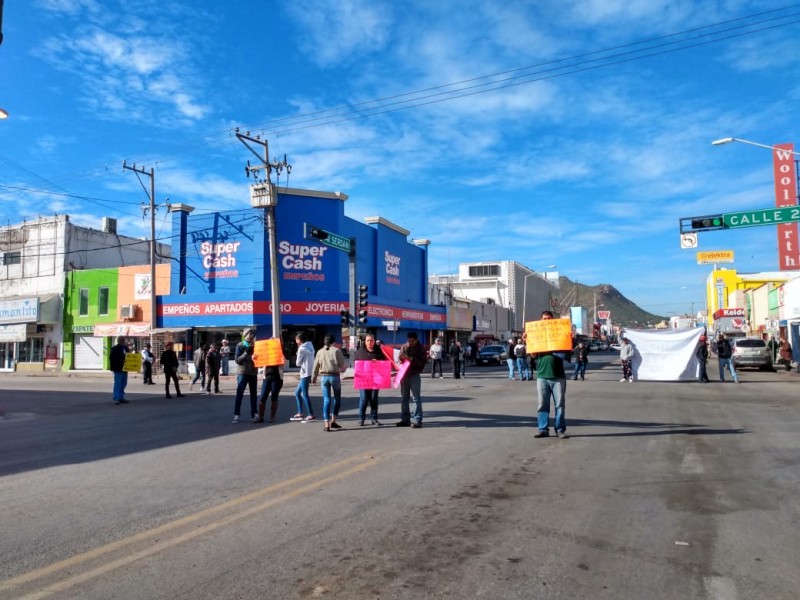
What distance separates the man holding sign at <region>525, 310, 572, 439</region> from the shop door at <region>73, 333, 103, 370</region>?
35238 millimetres

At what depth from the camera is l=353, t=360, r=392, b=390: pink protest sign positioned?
1094 centimetres

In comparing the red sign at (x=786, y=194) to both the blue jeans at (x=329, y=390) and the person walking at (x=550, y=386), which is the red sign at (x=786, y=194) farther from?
the blue jeans at (x=329, y=390)

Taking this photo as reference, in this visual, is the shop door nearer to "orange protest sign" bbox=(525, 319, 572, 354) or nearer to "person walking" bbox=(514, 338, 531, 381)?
"person walking" bbox=(514, 338, 531, 381)

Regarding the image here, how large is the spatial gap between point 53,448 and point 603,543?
8.54 m

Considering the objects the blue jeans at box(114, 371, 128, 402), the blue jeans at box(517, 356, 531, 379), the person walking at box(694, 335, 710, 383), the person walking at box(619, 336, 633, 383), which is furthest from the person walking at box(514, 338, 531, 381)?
the blue jeans at box(114, 371, 128, 402)

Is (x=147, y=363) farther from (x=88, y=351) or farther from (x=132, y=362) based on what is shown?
(x=88, y=351)

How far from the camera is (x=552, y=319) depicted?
32.3 feet

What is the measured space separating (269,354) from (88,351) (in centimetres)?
3157

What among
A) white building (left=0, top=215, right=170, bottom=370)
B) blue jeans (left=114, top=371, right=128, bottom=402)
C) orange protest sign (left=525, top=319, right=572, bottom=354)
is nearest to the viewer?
orange protest sign (left=525, top=319, right=572, bottom=354)

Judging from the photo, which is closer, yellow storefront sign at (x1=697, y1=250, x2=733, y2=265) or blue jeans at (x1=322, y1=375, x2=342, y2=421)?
blue jeans at (x1=322, y1=375, x2=342, y2=421)

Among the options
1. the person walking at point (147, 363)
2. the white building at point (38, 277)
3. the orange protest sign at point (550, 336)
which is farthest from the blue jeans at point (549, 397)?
the white building at point (38, 277)

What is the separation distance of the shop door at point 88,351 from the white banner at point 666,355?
31.3 m

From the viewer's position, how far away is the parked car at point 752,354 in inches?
1190

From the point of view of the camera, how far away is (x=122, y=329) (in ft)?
119
